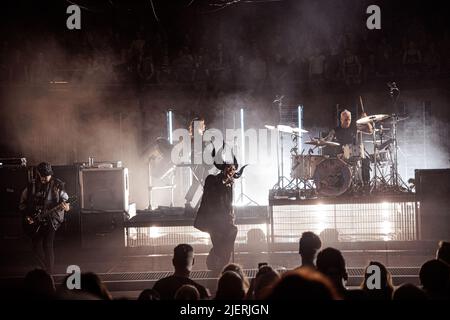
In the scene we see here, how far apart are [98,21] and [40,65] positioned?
2858 millimetres

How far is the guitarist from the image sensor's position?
29.1 ft

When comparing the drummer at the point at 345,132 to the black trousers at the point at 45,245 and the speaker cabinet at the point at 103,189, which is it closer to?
the speaker cabinet at the point at 103,189

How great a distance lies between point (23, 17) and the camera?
17875 millimetres

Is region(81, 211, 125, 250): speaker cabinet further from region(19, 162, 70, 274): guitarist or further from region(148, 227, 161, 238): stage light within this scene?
region(19, 162, 70, 274): guitarist

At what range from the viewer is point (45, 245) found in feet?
29.6

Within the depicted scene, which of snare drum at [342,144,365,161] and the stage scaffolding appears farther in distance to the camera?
snare drum at [342,144,365,161]

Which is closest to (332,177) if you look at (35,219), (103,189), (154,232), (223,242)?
(154,232)

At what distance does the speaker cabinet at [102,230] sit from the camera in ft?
36.2

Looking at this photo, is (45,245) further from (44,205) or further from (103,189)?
(103,189)

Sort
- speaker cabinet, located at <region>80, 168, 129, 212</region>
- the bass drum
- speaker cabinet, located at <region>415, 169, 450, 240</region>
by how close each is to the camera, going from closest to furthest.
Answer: speaker cabinet, located at <region>415, 169, 450, 240</region>, speaker cabinet, located at <region>80, 168, 129, 212</region>, the bass drum

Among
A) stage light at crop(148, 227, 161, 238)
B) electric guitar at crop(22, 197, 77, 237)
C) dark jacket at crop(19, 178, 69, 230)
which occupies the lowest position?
Result: stage light at crop(148, 227, 161, 238)

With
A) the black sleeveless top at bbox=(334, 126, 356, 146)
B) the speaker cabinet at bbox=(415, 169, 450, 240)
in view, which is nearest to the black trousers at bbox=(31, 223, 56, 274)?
the black sleeveless top at bbox=(334, 126, 356, 146)
